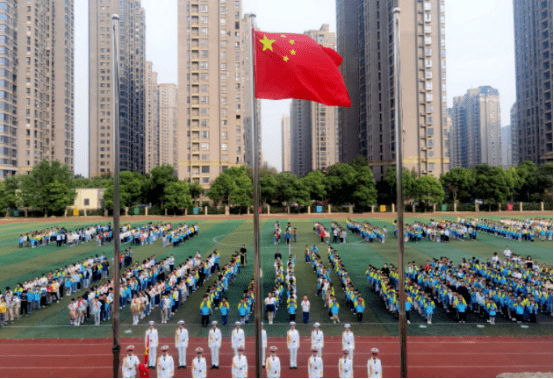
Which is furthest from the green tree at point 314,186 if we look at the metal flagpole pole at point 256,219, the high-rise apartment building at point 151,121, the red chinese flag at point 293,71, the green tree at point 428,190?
the high-rise apartment building at point 151,121

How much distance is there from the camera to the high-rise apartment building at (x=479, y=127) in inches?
6122

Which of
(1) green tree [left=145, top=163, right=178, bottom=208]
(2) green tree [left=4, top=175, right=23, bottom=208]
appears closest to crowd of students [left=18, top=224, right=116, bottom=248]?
(1) green tree [left=145, top=163, right=178, bottom=208]

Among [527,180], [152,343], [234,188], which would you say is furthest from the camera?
[527,180]

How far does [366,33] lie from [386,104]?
73.0ft

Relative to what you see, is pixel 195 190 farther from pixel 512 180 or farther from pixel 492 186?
pixel 512 180

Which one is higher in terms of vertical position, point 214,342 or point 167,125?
point 167,125

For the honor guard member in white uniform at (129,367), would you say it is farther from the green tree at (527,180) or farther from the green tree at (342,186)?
the green tree at (527,180)

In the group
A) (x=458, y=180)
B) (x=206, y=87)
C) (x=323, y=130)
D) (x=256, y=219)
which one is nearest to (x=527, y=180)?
(x=458, y=180)

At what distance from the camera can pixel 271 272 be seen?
2422 cm

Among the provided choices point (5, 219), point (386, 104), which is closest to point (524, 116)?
point (386, 104)

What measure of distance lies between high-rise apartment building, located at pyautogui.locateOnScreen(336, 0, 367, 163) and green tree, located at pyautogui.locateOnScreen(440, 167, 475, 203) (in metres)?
38.9

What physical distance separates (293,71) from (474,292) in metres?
→ 13.5

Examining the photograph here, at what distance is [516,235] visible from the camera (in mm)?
35125

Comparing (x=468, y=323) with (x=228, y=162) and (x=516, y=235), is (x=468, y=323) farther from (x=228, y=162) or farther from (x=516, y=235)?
(x=228, y=162)
